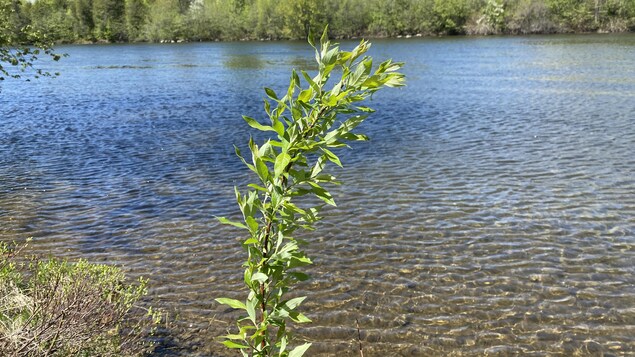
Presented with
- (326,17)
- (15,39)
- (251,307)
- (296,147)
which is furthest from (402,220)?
(326,17)

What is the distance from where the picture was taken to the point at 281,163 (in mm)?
2240

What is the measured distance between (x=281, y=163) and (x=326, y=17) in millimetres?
134063

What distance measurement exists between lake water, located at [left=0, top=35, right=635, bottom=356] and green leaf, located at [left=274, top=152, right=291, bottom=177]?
5.88m

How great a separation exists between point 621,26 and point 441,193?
10859cm

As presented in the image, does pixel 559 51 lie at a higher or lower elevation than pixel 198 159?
higher

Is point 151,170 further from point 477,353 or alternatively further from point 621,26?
point 621,26

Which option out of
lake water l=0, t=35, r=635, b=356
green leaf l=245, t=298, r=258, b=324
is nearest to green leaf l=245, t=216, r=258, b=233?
green leaf l=245, t=298, r=258, b=324

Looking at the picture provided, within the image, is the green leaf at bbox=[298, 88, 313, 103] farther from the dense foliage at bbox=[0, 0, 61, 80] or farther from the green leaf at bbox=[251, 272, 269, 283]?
the dense foliage at bbox=[0, 0, 61, 80]

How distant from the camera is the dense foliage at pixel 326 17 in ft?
358

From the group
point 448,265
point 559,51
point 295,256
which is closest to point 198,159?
point 448,265

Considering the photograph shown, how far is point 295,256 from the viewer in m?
2.43

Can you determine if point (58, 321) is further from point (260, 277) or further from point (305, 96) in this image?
point (305, 96)

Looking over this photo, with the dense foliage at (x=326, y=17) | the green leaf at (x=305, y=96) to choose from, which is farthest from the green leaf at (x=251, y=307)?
the dense foliage at (x=326, y=17)

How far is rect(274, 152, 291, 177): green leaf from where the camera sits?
7.27 ft
